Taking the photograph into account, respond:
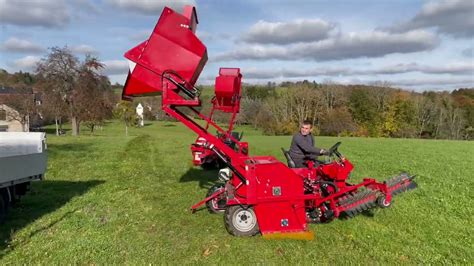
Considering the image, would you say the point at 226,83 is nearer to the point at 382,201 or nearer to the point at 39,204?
the point at 382,201

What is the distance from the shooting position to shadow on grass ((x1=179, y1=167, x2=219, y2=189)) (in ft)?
44.1

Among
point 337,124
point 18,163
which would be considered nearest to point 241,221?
point 18,163

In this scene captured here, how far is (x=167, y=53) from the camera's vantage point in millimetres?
7609

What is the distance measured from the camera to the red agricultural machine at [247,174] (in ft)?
23.5


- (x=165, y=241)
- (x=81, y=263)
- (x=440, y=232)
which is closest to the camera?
(x=81, y=263)

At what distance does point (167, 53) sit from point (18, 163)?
3.57 m

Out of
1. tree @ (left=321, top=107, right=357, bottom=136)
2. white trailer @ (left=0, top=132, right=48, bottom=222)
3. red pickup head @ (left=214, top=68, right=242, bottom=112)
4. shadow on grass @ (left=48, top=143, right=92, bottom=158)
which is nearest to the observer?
white trailer @ (left=0, top=132, right=48, bottom=222)

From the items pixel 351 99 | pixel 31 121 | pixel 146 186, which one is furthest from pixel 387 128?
pixel 146 186

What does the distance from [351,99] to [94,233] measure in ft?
254

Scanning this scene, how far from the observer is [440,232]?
7598 millimetres

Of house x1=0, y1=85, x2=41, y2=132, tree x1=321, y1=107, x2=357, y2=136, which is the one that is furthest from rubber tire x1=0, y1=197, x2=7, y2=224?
tree x1=321, y1=107, x2=357, y2=136

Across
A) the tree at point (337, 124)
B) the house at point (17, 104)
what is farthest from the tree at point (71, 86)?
the tree at point (337, 124)

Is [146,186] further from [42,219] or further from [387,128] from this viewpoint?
[387,128]

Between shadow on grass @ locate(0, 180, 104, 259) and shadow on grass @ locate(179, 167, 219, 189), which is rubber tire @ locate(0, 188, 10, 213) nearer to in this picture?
shadow on grass @ locate(0, 180, 104, 259)
